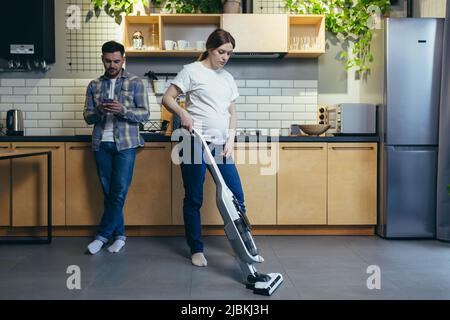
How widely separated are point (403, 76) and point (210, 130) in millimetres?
1730

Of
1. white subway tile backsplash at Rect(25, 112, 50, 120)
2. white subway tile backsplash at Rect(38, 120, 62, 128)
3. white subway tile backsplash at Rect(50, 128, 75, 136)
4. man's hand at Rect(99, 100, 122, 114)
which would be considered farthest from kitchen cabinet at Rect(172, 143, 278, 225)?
white subway tile backsplash at Rect(25, 112, 50, 120)

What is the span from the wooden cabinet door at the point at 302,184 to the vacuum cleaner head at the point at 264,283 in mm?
1409

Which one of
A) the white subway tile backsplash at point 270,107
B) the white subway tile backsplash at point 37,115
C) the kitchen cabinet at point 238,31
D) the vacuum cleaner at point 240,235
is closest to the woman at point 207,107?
the vacuum cleaner at point 240,235

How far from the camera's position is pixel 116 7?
4.81 meters

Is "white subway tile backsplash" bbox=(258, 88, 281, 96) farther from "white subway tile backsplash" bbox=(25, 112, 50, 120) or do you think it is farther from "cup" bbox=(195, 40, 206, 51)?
"white subway tile backsplash" bbox=(25, 112, 50, 120)

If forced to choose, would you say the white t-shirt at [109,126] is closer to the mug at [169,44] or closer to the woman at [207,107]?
the woman at [207,107]

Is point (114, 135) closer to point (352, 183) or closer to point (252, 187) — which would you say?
point (252, 187)

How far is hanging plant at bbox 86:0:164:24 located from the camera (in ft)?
15.6

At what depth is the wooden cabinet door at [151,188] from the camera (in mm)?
4262

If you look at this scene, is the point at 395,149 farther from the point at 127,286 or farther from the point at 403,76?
the point at 127,286

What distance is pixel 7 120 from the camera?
4641 millimetres

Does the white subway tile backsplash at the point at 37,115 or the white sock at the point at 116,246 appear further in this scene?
the white subway tile backsplash at the point at 37,115

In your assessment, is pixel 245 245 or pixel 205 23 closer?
pixel 245 245
